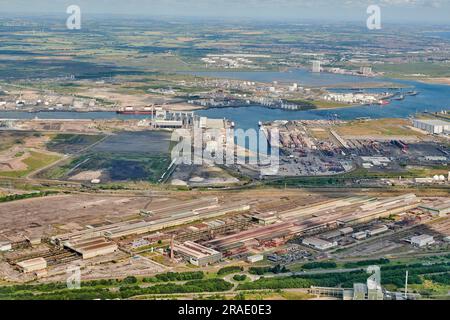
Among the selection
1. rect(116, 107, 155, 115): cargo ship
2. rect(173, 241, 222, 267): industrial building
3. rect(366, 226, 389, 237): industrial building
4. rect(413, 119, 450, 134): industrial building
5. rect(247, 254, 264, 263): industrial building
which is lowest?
rect(366, 226, 389, 237): industrial building

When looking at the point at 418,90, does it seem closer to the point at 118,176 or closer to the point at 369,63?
the point at 369,63

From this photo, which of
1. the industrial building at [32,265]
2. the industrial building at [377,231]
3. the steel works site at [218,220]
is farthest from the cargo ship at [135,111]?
the industrial building at [32,265]

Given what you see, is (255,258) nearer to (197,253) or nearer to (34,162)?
(197,253)

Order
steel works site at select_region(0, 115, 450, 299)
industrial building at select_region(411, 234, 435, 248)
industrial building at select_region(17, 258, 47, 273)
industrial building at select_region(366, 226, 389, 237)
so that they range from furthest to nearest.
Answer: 1. industrial building at select_region(366, 226, 389, 237)
2. industrial building at select_region(411, 234, 435, 248)
3. industrial building at select_region(17, 258, 47, 273)
4. steel works site at select_region(0, 115, 450, 299)

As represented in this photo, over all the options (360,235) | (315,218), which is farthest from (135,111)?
(360,235)

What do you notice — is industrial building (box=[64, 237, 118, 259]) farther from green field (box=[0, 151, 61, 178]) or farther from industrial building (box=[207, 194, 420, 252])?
green field (box=[0, 151, 61, 178])

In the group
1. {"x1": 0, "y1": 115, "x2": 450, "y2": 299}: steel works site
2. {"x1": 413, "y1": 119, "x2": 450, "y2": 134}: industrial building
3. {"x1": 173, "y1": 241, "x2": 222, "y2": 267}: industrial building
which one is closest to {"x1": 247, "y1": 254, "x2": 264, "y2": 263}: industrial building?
{"x1": 0, "y1": 115, "x2": 450, "y2": 299}: steel works site
